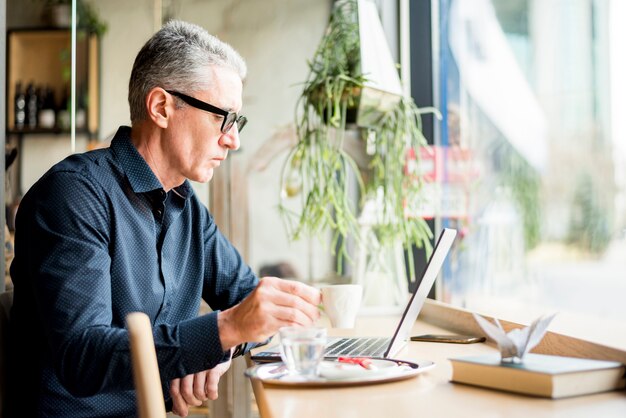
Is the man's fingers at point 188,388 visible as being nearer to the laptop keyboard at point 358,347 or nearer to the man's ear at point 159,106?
the laptop keyboard at point 358,347

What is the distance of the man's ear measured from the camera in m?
1.65

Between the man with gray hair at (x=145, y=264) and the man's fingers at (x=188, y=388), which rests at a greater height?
the man with gray hair at (x=145, y=264)

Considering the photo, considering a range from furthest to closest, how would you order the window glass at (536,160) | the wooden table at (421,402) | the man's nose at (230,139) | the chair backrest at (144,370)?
the window glass at (536,160)
the man's nose at (230,139)
the wooden table at (421,402)
the chair backrest at (144,370)

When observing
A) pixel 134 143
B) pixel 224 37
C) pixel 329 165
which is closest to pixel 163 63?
pixel 134 143

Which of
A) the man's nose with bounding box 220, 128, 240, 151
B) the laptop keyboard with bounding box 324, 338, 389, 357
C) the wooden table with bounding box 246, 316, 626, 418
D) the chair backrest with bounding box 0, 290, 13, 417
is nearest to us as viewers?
the wooden table with bounding box 246, 316, 626, 418

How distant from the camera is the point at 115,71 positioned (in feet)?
16.6

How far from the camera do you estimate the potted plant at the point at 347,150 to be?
7.83ft

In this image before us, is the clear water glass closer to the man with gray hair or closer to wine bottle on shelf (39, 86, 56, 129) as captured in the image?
the man with gray hair

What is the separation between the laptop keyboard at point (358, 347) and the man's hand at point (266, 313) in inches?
9.6

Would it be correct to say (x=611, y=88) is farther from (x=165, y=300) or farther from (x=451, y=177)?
(x=165, y=300)

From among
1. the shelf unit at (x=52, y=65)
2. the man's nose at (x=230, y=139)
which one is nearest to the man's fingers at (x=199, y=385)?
the man's nose at (x=230, y=139)

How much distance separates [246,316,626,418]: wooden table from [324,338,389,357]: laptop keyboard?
0.22 metres

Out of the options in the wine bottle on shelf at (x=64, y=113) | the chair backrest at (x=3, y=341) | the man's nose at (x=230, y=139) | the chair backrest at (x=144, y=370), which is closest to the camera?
the chair backrest at (x=144, y=370)

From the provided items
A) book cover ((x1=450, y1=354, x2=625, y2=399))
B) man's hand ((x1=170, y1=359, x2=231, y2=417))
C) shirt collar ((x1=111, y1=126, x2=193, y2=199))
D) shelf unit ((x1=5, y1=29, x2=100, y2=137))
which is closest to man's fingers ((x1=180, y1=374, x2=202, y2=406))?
man's hand ((x1=170, y1=359, x2=231, y2=417))
